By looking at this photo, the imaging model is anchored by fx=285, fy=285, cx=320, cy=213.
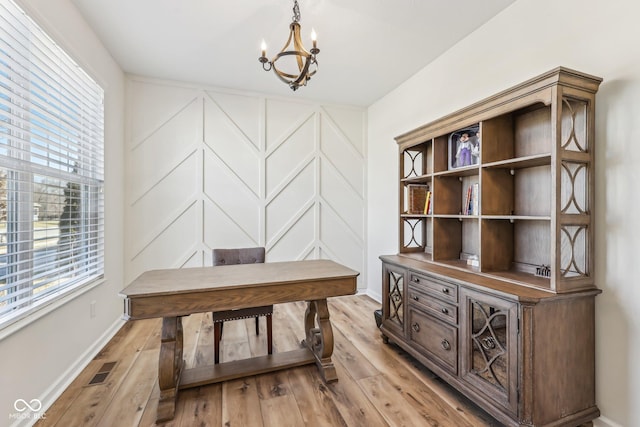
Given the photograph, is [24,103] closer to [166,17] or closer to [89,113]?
[89,113]

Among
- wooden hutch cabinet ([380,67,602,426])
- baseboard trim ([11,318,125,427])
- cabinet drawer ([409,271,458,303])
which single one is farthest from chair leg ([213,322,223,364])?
cabinet drawer ([409,271,458,303])

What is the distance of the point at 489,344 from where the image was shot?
5.64 ft

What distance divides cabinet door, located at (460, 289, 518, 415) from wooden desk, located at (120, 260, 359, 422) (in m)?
0.78

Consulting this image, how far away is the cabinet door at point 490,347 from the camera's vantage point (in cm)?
155

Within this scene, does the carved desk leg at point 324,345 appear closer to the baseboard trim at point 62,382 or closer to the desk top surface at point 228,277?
the desk top surface at point 228,277

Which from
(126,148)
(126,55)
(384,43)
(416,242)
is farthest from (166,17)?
(416,242)

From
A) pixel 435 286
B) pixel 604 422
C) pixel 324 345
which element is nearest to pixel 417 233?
pixel 435 286

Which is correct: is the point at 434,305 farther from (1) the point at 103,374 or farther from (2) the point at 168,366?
(1) the point at 103,374

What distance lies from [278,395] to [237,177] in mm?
2641

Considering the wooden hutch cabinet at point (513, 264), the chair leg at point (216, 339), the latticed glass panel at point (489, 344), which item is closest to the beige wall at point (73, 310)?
the chair leg at point (216, 339)

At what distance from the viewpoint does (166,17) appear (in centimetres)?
236

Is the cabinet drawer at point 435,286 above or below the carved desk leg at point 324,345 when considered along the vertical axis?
above

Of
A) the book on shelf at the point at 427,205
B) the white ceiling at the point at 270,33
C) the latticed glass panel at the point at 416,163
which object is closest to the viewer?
the white ceiling at the point at 270,33

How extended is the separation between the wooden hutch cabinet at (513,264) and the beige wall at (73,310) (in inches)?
99.2
